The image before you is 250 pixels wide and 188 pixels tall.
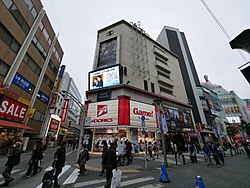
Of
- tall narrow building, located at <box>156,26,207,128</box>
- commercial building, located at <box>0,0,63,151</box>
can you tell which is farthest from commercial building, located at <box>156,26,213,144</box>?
commercial building, located at <box>0,0,63,151</box>

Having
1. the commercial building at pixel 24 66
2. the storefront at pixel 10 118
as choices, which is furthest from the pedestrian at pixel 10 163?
the commercial building at pixel 24 66

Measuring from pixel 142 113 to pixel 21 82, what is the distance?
61.5 feet

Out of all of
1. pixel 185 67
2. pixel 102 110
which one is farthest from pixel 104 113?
pixel 185 67

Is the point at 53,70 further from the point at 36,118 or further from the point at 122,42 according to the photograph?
the point at 122,42

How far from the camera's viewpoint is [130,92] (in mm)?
18672

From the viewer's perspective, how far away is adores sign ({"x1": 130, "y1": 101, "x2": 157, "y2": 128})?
1705 centimetres

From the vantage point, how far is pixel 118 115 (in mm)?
16359

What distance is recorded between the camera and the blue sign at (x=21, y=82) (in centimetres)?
1708

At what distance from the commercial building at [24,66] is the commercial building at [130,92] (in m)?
9.08

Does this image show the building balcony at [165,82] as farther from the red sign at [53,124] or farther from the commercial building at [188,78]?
the red sign at [53,124]

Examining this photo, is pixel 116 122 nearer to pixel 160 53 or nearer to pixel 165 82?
pixel 165 82

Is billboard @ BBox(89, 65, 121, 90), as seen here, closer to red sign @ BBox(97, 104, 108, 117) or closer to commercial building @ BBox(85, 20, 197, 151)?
commercial building @ BBox(85, 20, 197, 151)

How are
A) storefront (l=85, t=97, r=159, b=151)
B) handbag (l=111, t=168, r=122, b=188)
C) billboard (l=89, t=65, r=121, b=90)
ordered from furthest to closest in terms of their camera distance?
billboard (l=89, t=65, r=121, b=90), storefront (l=85, t=97, r=159, b=151), handbag (l=111, t=168, r=122, b=188)

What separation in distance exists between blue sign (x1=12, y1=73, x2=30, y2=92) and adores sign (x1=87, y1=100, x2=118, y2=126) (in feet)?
35.3
